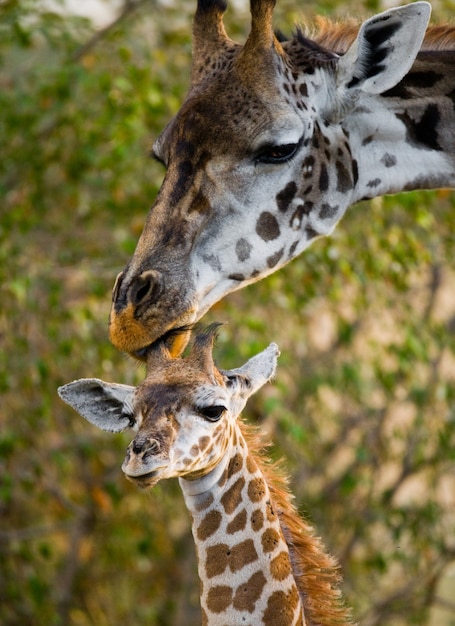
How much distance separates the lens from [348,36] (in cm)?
502

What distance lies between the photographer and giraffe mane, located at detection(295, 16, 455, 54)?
496 centimetres

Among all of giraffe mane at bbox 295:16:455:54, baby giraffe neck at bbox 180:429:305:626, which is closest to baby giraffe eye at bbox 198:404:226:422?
baby giraffe neck at bbox 180:429:305:626

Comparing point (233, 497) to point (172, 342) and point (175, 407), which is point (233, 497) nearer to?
point (175, 407)

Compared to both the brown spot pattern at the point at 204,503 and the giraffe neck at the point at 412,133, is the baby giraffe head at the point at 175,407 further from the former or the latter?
the giraffe neck at the point at 412,133

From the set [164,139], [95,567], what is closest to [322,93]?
[164,139]

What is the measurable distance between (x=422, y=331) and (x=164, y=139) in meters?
5.83

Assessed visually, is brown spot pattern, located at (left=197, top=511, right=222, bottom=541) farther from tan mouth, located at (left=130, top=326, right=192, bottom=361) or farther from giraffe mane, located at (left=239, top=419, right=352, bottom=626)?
tan mouth, located at (left=130, top=326, right=192, bottom=361)

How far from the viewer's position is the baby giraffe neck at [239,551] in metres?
4.60

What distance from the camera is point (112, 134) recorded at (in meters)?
9.12

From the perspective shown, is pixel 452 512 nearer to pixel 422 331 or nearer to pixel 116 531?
pixel 422 331

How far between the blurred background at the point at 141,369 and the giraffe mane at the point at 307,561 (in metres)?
2.73

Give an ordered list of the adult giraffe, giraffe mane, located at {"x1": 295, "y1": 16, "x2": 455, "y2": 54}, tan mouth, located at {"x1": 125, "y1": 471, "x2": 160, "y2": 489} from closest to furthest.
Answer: tan mouth, located at {"x1": 125, "y1": 471, "x2": 160, "y2": 489}, the adult giraffe, giraffe mane, located at {"x1": 295, "y1": 16, "x2": 455, "y2": 54}

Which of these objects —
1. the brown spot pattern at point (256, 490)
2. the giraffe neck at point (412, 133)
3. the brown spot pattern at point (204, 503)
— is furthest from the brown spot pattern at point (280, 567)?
the giraffe neck at point (412, 133)

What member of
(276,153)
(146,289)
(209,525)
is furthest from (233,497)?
(276,153)
